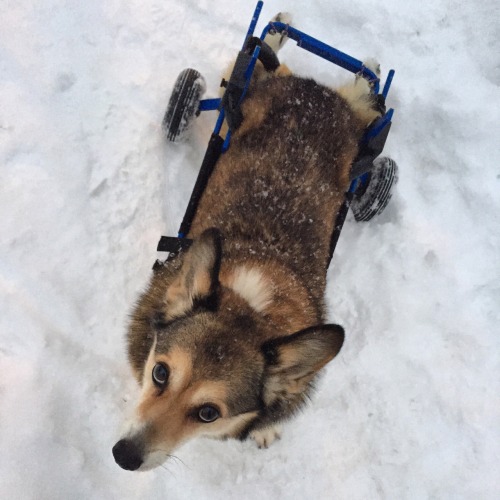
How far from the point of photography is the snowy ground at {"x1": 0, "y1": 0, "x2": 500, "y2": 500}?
3.41 m

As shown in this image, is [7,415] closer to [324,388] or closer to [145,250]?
[145,250]

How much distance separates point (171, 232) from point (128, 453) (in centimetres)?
210

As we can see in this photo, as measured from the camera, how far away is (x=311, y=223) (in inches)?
126

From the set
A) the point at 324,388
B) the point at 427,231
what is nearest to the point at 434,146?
the point at 427,231

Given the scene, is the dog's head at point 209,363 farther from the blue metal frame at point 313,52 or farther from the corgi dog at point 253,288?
the blue metal frame at point 313,52

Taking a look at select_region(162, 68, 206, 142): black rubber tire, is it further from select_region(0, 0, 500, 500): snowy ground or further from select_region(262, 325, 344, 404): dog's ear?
select_region(262, 325, 344, 404): dog's ear

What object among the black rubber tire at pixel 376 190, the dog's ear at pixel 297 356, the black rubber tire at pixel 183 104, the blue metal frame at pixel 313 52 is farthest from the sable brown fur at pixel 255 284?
the black rubber tire at pixel 183 104

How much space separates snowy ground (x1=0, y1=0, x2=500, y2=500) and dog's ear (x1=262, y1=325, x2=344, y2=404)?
52.5 inches

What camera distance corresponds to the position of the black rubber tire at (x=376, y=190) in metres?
4.07

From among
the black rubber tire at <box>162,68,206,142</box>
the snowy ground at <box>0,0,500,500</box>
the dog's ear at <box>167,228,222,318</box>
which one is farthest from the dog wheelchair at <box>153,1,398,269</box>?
the dog's ear at <box>167,228,222,318</box>

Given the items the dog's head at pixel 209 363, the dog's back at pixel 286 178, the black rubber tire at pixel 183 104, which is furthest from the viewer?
the black rubber tire at pixel 183 104

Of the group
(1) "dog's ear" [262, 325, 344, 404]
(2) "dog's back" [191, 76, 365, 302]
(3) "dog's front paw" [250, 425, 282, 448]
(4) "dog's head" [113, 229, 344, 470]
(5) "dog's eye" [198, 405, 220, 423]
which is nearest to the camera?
(1) "dog's ear" [262, 325, 344, 404]

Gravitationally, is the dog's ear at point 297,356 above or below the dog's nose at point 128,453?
above

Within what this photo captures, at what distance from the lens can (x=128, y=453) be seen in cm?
232
